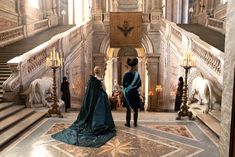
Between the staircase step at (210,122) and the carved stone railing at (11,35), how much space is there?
28.3 feet

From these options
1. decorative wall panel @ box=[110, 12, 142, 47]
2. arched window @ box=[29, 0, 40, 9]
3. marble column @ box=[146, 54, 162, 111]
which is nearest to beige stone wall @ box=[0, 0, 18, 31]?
arched window @ box=[29, 0, 40, 9]

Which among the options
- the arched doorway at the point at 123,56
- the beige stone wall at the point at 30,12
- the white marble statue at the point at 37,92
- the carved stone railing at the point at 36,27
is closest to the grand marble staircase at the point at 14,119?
the white marble statue at the point at 37,92

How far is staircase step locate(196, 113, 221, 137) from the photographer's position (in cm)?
524

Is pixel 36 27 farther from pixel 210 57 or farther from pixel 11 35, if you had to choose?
pixel 210 57

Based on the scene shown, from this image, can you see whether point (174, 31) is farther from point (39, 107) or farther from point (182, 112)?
point (39, 107)

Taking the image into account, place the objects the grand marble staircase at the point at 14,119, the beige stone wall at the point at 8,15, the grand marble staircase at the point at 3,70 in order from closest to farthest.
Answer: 1. the grand marble staircase at the point at 14,119
2. the grand marble staircase at the point at 3,70
3. the beige stone wall at the point at 8,15

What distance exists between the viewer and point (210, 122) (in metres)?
5.70

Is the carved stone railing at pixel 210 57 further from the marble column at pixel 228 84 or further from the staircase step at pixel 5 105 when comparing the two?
the staircase step at pixel 5 105

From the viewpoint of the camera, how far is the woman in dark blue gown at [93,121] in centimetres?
497

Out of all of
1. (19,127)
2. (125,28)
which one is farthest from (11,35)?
(19,127)

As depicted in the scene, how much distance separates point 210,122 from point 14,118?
163 inches

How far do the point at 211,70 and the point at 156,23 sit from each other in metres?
10.6

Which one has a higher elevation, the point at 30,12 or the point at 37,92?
the point at 30,12

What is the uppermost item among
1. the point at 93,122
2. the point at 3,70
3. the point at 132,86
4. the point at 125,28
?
the point at 125,28
